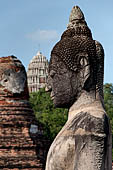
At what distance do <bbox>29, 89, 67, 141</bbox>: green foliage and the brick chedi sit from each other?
33.5 feet

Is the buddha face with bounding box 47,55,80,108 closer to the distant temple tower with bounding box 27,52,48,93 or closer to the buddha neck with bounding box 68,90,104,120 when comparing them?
the buddha neck with bounding box 68,90,104,120

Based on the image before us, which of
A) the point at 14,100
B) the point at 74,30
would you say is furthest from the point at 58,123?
the point at 74,30

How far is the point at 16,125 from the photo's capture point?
49.9ft

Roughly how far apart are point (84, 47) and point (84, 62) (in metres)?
0.14

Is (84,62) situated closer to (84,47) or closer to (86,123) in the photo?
(84,47)

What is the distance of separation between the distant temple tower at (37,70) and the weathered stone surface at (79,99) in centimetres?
7069

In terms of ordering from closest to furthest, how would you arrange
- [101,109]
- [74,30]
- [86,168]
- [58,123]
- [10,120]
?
1. [86,168]
2. [101,109]
3. [74,30]
4. [10,120]
5. [58,123]

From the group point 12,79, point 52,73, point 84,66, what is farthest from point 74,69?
point 12,79

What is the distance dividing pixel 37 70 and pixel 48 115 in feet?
145

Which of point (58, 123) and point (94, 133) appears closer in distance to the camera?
point (94, 133)

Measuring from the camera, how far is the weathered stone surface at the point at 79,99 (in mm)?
3752

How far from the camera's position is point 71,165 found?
387 cm

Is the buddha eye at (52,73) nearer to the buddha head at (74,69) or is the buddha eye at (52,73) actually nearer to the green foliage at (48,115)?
the buddha head at (74,69)

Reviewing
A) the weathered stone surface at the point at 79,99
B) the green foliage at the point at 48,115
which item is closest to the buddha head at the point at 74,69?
the weathered stone surface at the point at 79,99
